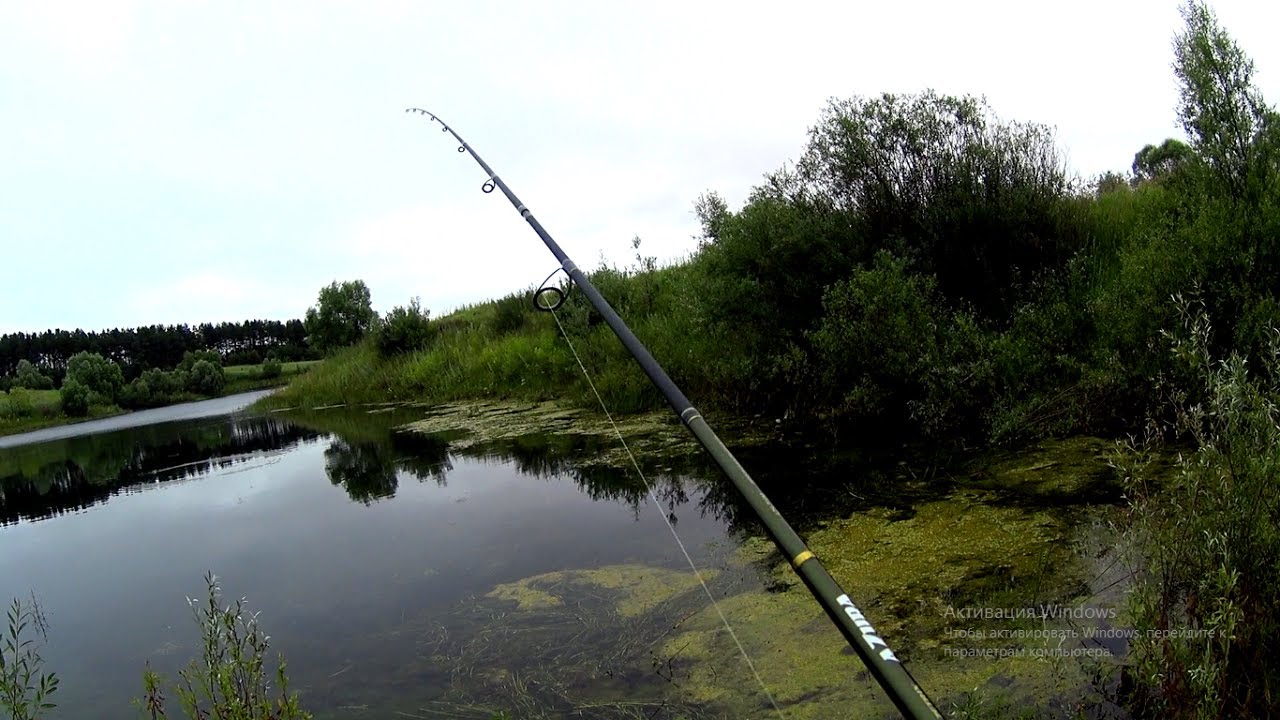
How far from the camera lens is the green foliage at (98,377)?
4422cm

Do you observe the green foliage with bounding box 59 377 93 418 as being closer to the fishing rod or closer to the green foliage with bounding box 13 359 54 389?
the green foliage with bounding box 13 359 54 389

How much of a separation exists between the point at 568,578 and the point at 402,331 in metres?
20.3

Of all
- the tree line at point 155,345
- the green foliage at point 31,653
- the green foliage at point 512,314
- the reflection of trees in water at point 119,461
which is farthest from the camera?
the tree line at point 155,345

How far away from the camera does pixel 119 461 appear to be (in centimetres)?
1634

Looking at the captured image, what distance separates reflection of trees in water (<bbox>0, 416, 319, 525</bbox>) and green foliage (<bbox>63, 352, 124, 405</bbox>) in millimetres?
23022

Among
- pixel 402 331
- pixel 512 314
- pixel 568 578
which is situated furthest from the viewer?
pixel 402 331

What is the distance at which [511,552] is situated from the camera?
6.05m

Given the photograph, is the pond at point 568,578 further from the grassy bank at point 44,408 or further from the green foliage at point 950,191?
the grassy bank at point 44,408

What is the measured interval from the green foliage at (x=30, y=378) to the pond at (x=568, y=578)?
54794 mm

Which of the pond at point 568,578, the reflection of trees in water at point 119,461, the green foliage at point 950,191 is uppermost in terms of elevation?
the green foliage at point 950,191

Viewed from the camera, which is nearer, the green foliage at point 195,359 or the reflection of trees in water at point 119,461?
the reflection of trees in water at point 119,461

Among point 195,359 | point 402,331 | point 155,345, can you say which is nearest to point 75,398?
point 195,359

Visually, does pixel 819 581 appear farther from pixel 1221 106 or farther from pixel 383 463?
pixel 383 463

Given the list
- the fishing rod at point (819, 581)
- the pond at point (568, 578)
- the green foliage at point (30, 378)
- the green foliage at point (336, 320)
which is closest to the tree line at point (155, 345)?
the green foliage at point (30, 378)
